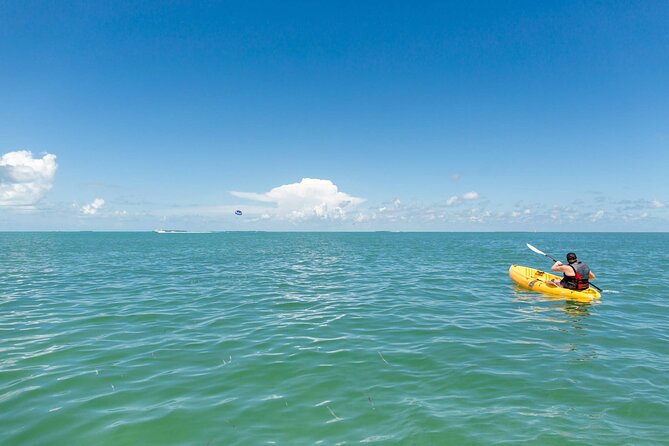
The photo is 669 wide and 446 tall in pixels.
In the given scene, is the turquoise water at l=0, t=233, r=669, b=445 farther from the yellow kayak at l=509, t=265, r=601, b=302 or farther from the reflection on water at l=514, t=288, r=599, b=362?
the yellow kayak at l=509, t=265, r=601, b=302

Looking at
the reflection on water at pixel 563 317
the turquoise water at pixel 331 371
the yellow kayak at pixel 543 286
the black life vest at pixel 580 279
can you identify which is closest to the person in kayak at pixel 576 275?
the black life vest at pixel 580 279

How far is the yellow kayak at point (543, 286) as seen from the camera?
17.2 meters

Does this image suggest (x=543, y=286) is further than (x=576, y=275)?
Yes

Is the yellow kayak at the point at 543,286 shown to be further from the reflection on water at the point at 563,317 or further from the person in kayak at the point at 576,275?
the reflection on water at the point at 563,317

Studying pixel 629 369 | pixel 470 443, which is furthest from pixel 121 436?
pixel 629 369

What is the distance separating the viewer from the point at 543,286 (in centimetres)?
1906

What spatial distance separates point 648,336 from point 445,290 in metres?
9.37

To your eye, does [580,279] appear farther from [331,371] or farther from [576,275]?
[331,371]

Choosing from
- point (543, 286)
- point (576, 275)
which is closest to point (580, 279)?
point (576, 275)

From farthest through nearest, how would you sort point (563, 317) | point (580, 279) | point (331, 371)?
1. point (580, 279)
2. point (563, 317)
3. point (331, 371)

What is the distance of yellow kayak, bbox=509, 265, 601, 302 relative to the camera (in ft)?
56.4

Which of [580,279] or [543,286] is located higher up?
[580,279]

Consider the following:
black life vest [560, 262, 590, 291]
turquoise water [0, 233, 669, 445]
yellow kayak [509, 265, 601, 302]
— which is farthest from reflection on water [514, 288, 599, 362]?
black life vest [560, 262, 590, 291]

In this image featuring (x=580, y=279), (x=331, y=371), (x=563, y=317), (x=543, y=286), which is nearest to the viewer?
(x=331, y=371)
